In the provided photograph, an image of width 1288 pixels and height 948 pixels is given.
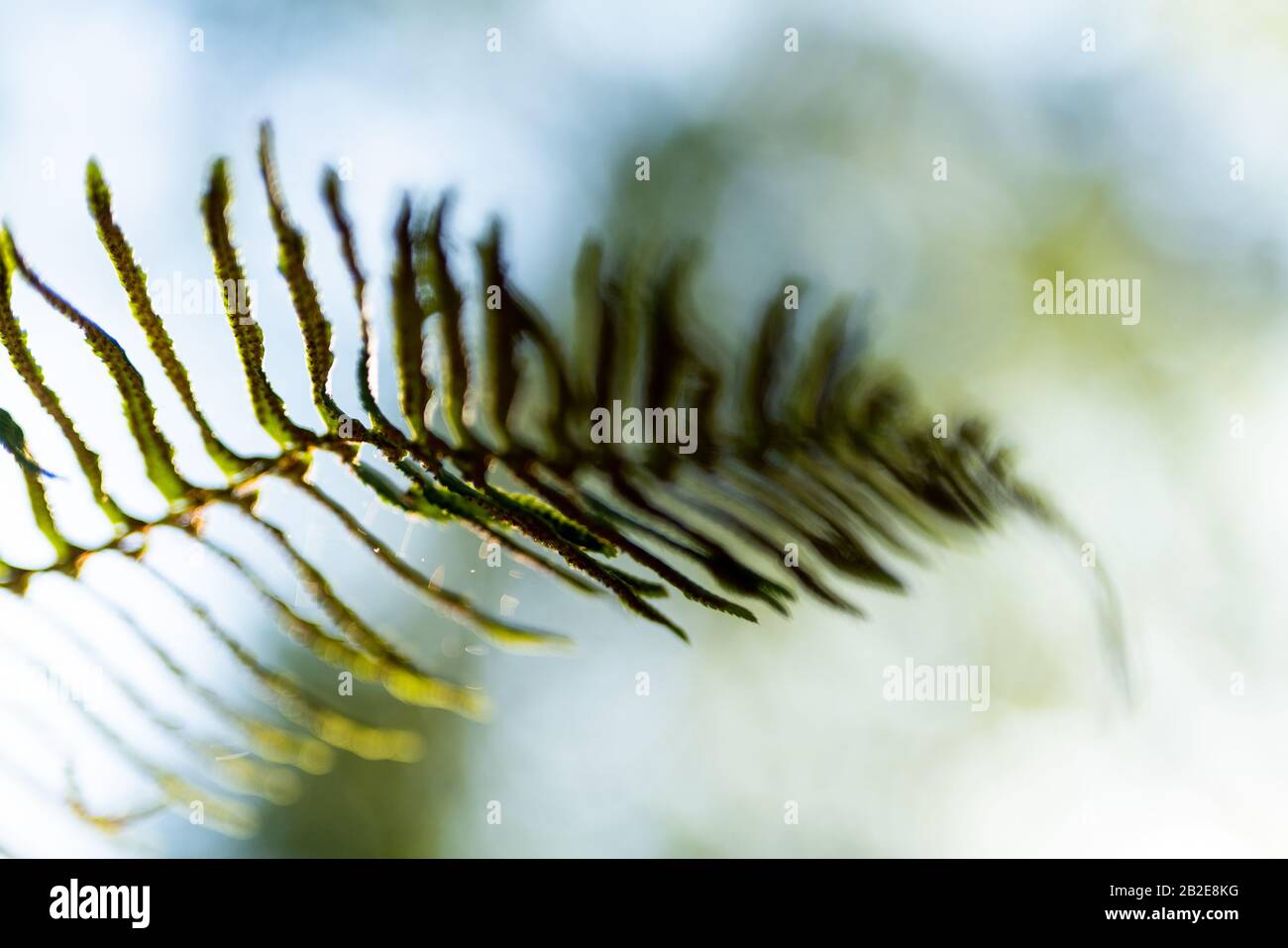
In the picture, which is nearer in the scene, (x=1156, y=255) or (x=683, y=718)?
(x=1156, y=255)

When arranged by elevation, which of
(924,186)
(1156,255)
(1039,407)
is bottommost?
(1039,407)
